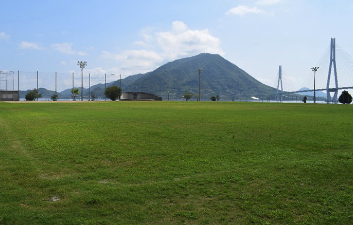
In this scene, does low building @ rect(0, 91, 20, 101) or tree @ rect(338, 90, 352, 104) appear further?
low building @ rect(0, 91, 20, 101)

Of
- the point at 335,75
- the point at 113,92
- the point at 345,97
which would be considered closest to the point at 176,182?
the point at 345,97

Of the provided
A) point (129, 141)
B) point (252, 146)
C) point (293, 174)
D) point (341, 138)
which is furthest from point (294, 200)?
point (341, 138)

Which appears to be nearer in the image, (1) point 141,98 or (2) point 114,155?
(2) point 114,155

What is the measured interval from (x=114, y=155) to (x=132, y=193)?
4010 millimetres

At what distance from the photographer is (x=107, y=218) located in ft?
18.1

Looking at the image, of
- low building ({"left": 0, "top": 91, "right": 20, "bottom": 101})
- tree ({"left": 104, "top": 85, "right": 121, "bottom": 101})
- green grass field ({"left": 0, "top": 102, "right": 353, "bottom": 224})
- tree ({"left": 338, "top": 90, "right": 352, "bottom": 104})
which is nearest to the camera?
green grass field ({"left": 0, "top": 102, "right": 353, "bottom": 224})

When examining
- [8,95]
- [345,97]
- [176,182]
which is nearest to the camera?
[176,182]

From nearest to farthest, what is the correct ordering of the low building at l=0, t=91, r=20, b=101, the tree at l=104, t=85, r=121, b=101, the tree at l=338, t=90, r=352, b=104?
1. the tree at l=338, t=90, r=352, b=104
2. the low building at l=0, t=91, r=20, b=101
3. the tree at l=104, t=85, r=121, b=101

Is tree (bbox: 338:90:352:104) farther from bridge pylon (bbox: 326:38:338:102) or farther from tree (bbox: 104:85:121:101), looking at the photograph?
tree (bbox: 104:85:121:101)

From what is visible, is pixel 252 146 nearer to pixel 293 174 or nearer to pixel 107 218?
pixel 293 174

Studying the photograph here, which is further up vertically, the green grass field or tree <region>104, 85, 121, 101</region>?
tree <region>104, 85, 121, 101</region>

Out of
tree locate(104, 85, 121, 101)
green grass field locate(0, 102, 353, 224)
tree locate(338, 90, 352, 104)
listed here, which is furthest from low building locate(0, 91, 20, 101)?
tree locate(338, 90, 352, 104)

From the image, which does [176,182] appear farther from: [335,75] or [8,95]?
[335,75]

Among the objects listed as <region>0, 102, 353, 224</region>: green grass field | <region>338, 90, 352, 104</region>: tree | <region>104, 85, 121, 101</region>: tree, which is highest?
<region>104, 85, 121, 101</region>: tree
